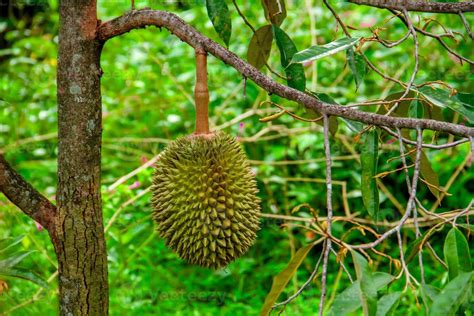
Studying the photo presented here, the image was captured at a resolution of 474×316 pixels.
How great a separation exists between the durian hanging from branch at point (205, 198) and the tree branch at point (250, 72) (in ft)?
0.31

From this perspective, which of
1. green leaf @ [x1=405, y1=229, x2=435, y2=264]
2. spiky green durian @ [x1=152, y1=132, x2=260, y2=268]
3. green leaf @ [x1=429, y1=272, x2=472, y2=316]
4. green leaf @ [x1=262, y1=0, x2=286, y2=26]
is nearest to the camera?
green leaf @ [x1=429, y1=272, x2=472, y2=316]

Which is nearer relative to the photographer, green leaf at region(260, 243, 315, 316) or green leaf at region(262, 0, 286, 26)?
green leaf at region(260, 243, 315, 316)

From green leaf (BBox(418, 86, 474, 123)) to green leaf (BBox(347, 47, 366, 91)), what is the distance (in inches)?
4.1

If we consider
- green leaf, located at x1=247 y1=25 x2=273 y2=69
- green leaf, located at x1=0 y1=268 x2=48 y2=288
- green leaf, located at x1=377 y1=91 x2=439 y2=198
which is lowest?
green leaf, located at x1=0 y1=268 x2=48 y2=288

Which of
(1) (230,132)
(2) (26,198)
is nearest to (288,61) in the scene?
(2) (26,198)

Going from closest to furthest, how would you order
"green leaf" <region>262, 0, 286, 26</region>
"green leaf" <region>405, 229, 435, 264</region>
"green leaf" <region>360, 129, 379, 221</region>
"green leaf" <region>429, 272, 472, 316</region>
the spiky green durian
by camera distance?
"green leaf" <region>429, 272, 472, 316</region> < "green leaf" <region>405, 229, 435, 264</region> < "green leaf" <region>360, 129, 379, 221</region> < the spiky green durian < "green leaf" <region>262, 0, 286, 26</region>

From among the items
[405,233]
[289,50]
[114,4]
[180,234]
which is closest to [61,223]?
[180,234]

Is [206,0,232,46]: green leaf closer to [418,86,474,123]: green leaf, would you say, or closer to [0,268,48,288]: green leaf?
[418,86,474,123]: green leaf

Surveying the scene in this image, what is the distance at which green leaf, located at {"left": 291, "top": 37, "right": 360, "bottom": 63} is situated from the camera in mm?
948

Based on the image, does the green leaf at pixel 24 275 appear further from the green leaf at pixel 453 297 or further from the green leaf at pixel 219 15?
the green leaf at pixel 453 297

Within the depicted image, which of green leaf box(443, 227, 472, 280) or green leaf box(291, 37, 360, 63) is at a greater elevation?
green leaf box(291, 37, 360, 63)

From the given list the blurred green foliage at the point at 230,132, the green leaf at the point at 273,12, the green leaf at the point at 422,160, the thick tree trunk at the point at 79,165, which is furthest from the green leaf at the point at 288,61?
the blurred green foliage at the point at 230,132

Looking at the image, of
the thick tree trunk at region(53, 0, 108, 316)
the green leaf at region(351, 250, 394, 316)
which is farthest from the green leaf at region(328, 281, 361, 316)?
the thick tree trunk at region(53, 0, 108, 316)

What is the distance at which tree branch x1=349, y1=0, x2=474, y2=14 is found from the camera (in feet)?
3.22
